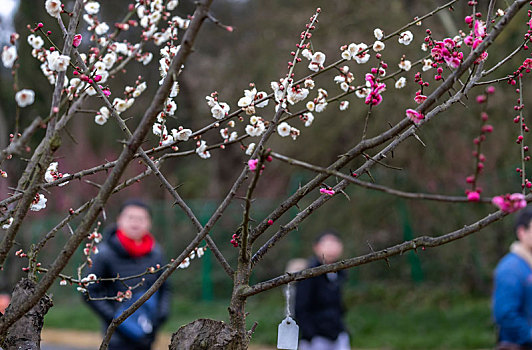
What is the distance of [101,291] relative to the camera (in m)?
4.56

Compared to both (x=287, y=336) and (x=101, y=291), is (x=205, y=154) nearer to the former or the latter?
(x=287, y=336)

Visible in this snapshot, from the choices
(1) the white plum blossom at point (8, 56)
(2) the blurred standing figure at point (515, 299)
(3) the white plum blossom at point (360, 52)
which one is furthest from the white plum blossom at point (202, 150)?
(2) the blurred standing figure at point (515, 299)

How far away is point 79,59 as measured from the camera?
6.45 feet

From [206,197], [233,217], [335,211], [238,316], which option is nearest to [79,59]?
[238,316]

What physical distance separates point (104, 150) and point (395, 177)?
1367 centimetres

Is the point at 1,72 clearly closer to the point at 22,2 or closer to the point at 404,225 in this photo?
the point at 22,2

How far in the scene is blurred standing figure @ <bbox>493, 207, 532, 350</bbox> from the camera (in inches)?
169

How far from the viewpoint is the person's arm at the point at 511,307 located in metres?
4.28

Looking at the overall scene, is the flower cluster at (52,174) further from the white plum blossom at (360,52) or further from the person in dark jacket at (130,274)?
the person in dark jacket at (130,274)

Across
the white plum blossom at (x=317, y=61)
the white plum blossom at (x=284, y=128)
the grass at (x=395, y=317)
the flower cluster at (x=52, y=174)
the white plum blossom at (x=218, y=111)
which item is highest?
the grass at (x=395, y=317)

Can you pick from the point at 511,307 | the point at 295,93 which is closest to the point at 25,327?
the point at 295,93

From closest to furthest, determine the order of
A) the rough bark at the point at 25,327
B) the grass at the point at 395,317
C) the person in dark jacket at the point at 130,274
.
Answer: the rough bark at the point at 25,327
the person in dark jacket at the point at 130,274
the grass at the point at 395,317

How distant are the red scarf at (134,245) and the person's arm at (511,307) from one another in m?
2.62

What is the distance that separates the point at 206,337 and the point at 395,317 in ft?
29.9
